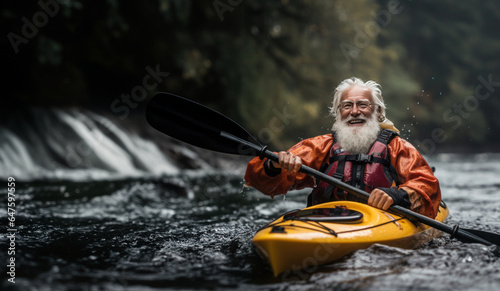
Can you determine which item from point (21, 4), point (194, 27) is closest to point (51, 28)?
point (21, 4)

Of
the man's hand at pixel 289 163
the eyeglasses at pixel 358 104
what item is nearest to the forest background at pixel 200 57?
the eyeglasses at pixel 358 104

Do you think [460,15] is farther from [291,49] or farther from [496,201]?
[496,201]

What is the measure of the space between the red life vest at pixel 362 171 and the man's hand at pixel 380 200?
20 centimetres

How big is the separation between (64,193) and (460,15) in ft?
83.8

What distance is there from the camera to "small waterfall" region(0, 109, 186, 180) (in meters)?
6.40

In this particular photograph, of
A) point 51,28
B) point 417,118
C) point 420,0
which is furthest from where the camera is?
point 420,0

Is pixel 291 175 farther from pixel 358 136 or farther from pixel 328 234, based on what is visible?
pixel 328 234

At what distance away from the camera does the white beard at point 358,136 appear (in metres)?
2.80

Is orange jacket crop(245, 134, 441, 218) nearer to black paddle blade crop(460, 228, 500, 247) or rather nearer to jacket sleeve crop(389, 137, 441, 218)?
jacket sleeve crop(389, 137, 441, 218)

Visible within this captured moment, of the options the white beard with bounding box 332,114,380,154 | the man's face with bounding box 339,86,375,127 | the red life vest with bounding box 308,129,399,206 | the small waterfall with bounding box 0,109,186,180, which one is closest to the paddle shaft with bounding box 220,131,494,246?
the red life vest with bounding box 308,129,399,206

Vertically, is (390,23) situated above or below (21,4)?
above

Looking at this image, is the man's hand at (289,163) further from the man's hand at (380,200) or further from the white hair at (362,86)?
the white hair at (362,86)

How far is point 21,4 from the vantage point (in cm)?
626

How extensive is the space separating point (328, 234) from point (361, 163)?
2.51 ft
